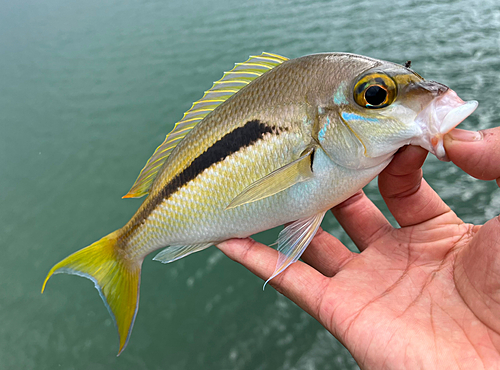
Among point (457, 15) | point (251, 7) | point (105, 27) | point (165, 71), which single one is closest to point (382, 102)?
point (165, 71)

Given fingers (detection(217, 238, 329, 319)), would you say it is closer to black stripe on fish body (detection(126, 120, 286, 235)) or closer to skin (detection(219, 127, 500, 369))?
skin (detection(219, 127, 500, 369))

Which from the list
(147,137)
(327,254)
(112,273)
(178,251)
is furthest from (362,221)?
(147,137)

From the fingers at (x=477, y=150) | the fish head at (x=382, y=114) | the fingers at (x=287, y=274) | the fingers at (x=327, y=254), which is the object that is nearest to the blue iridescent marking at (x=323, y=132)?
the fish head at (x=382, y=114)

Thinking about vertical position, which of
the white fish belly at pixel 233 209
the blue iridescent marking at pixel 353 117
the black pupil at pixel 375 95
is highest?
the black pupil at pixel 375 95

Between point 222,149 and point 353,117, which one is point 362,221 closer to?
point 353,117

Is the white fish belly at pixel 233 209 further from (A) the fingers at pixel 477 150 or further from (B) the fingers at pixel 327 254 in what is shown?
(B) the fingers at pixel 327 254

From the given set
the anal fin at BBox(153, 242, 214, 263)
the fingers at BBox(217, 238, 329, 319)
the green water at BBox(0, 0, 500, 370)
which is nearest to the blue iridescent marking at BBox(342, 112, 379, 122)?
the fingers at BBox(217, 238, 329, 319)

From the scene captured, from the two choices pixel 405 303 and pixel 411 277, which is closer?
pixel 405 303
